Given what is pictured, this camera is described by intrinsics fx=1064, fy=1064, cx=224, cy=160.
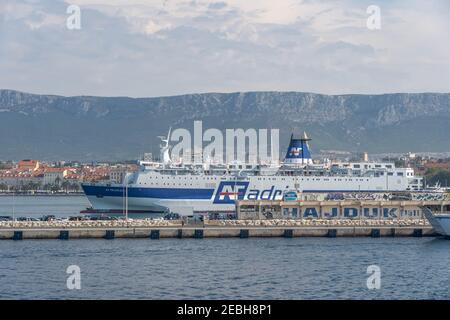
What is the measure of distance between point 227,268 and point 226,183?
1007 inches

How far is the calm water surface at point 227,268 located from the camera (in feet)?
79.6

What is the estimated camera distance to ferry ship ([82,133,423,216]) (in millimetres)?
53312

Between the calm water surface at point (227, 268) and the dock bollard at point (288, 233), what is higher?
the dock bollard at point (288, 233)

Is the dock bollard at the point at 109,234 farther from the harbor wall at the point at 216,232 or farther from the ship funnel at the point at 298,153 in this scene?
the ship funnel at the point at 298,153

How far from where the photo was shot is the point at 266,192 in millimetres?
54812

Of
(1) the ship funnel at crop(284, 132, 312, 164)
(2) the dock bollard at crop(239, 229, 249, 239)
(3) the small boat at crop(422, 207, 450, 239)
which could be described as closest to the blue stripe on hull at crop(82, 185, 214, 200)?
(1) the ship funnel at crop(284, 132, 312, 164)

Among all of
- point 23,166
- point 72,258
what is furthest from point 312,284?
point 23,166

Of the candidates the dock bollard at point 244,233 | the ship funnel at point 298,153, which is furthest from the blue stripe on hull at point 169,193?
the dock bollard at point 244,233

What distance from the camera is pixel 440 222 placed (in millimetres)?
37375

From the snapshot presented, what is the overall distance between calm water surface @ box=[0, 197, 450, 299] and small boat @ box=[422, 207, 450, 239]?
53 centimetres

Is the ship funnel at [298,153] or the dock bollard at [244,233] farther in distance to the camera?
the ship funnel at [298,153]

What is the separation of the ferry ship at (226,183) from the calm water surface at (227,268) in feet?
53.6

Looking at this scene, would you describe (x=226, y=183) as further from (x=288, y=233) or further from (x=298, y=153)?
(x=288, y=233)
